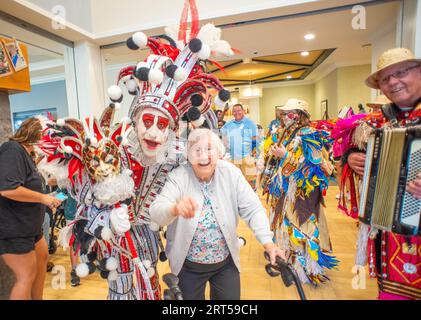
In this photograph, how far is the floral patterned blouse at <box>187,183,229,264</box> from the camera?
126 cm

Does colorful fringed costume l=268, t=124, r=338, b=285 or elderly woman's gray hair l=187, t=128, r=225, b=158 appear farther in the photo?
colorful fringed costume l=268, t=124, r=338, b=285

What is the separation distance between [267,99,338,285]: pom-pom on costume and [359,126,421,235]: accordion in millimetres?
1013

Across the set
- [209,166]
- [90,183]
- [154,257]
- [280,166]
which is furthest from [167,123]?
[280,166]

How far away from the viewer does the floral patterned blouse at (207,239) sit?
49.7 inches

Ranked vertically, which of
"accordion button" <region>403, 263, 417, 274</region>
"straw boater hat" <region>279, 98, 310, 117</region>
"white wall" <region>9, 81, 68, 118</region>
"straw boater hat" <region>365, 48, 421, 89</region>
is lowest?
"accordion button" <region>403, 263, 417, 274</region>

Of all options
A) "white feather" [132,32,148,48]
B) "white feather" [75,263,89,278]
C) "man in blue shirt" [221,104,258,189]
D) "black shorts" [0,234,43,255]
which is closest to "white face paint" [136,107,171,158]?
"white feather" [132,32,148,48]

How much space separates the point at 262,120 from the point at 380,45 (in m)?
7.41

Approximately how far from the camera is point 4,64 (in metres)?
2.03

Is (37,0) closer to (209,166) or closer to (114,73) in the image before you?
(114,73)

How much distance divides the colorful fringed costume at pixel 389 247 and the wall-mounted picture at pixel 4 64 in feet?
8.24

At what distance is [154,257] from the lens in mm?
1323

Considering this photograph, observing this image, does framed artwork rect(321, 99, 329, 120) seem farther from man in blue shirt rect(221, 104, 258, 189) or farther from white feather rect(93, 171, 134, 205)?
white feather rect(93, 171, 134, 205)

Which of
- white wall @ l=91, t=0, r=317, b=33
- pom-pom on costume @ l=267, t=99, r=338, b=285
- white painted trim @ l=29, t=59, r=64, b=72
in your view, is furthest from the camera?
white painted trim @ l=29, t=59, r=64, b=72

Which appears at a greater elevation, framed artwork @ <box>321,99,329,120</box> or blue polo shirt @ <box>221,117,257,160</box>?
framed artwork @ <box>321,99,329,120</box>
